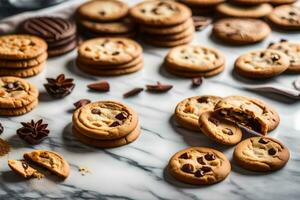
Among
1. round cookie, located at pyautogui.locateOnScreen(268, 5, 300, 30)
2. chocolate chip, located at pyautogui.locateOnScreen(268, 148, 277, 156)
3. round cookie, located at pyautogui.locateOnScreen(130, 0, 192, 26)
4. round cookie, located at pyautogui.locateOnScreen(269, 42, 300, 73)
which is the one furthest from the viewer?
round cookie, located at pyautogui.locateOnScreen(268, 5, 300, 30)

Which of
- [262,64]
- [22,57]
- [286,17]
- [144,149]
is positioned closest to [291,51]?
[262,64]

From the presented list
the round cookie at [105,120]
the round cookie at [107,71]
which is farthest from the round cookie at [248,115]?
the round cookie at [107,71]

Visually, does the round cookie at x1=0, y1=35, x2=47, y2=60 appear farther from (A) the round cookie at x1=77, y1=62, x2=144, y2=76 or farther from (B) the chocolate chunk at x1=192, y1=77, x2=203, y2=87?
(B) the chocolate chunk at x1=192, y1=77, x2=203, y2=87

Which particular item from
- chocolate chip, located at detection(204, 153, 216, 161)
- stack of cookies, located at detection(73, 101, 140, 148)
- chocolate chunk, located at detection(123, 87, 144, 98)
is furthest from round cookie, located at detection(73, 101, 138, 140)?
chocolate chip, located at detection(204, 153, 216, 161)

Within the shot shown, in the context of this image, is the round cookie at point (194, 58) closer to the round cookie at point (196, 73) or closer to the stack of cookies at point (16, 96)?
the round cookie at point (196, 73)

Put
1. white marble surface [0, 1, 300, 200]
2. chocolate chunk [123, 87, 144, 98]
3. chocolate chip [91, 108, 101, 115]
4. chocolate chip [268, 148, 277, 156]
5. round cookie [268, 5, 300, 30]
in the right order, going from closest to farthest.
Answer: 1. white marble surface [0, 1, 300, 200]
2. chocolate chip [268, 148, 277, 156]
3. chocolate chip [91, 108, 101, 115]
4. chocolate chunk [123, 87, 144, 98]
5. round cookie [268, 5, 300, 30]
